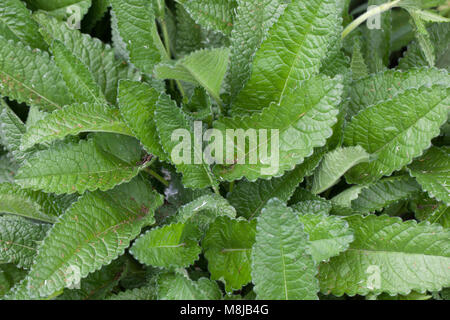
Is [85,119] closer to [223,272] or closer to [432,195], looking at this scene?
[223,272]

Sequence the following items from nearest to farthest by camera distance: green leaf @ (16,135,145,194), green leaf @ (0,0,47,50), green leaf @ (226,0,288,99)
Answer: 1. green leaf @ (16,135,145,194)
2. green leaf @ (226,0,288,99)
3. green leaf @ (0,0,47,50)

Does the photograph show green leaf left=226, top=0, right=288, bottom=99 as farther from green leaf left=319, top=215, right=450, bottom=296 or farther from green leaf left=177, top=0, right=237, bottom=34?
green leaf left=319, top=215, right=450, bottom=296

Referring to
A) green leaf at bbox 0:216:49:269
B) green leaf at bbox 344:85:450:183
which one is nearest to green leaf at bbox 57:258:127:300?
green leaf at bbox 0:216:49:269

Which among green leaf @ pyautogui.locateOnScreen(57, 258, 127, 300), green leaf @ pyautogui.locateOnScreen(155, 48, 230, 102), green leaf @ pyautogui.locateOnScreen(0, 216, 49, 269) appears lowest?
green leaf @ pyautogui.locateOnScreen(57, 258, 127, 300)

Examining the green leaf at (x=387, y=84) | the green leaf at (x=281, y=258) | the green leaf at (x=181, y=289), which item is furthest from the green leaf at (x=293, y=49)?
the green leaf at (x=181, y=289)

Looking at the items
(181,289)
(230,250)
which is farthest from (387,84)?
(181,289)

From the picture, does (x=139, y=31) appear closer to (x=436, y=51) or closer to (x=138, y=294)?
(x=138, y=294)

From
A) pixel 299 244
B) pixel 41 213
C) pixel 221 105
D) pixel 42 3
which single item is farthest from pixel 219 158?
pixel 42 3
